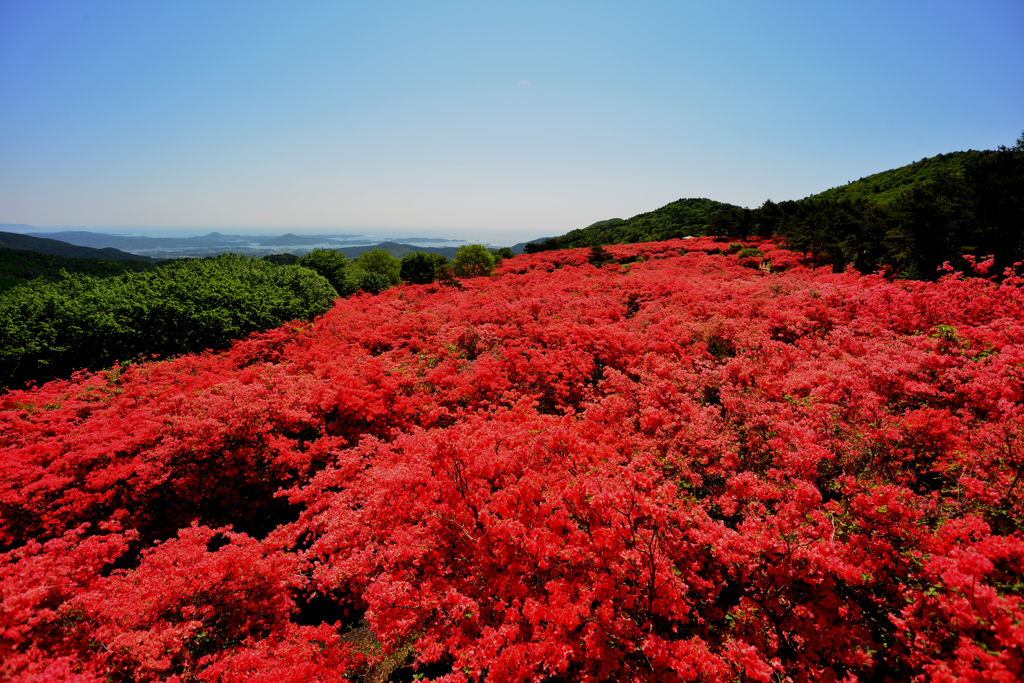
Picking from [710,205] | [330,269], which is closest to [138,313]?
[330,269]

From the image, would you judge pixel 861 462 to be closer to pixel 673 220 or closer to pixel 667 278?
pixel 667 278

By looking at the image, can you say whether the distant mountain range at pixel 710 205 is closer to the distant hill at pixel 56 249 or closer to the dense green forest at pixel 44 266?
the dense green forest at pixel 44 266

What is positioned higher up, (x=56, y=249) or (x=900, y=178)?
(x=900, y=178)

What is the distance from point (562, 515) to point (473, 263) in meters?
37.8

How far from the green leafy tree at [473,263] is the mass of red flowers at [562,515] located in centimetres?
2809

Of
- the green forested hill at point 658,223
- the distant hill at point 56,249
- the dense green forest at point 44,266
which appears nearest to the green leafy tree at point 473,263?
the green forested hill at point 658,223

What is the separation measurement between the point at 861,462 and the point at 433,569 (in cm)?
823

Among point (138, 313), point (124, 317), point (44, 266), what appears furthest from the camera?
point (44, 266)

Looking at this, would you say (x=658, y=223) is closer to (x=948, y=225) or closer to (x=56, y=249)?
(x=948, y=225)

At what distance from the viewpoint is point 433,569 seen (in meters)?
6.25

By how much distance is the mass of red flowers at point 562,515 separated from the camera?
15.4ft

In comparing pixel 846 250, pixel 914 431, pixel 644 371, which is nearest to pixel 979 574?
pixel 914 431

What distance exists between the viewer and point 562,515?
21.2 feet

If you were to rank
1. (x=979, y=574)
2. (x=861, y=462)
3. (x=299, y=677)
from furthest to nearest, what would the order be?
1. (x=861, y=462)
2. (x=299, y=677)
3. (x=979, y=574)
